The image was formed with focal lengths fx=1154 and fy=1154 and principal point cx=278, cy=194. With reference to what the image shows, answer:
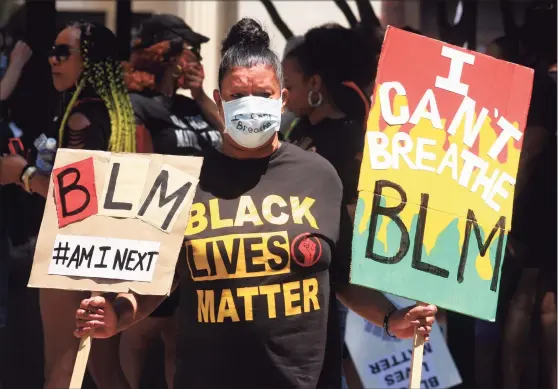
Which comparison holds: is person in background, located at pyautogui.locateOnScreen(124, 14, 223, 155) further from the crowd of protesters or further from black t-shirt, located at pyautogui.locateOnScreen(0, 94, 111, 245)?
black t-shirt, located at pyautogui.locateOnScreen(0, 94, 111, 245)

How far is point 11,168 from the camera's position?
190 inches

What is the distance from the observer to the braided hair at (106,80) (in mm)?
4750

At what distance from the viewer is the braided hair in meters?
4.75

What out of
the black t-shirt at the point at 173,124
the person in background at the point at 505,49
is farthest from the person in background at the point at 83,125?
the person in background at the point at 505,49

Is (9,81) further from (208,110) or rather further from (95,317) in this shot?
(95,317)

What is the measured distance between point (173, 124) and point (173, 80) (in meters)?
0.27

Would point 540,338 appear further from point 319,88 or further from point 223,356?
point 223,356

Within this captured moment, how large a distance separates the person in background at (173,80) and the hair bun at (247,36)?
167 cm

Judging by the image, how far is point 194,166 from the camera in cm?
326

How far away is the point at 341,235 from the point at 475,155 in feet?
1.50

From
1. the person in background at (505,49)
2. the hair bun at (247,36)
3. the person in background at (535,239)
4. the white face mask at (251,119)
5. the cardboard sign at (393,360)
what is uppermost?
the hair bun at (247,36)

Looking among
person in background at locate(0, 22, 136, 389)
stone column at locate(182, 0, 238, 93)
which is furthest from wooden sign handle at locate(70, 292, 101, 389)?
stone column at locate(182, 0, 238, 93)

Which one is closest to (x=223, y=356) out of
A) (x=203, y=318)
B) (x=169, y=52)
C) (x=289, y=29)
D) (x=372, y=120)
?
(x=203, y=318)

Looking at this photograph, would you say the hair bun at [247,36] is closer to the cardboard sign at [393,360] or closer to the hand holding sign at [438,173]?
the hand holding sign at [438,173]
